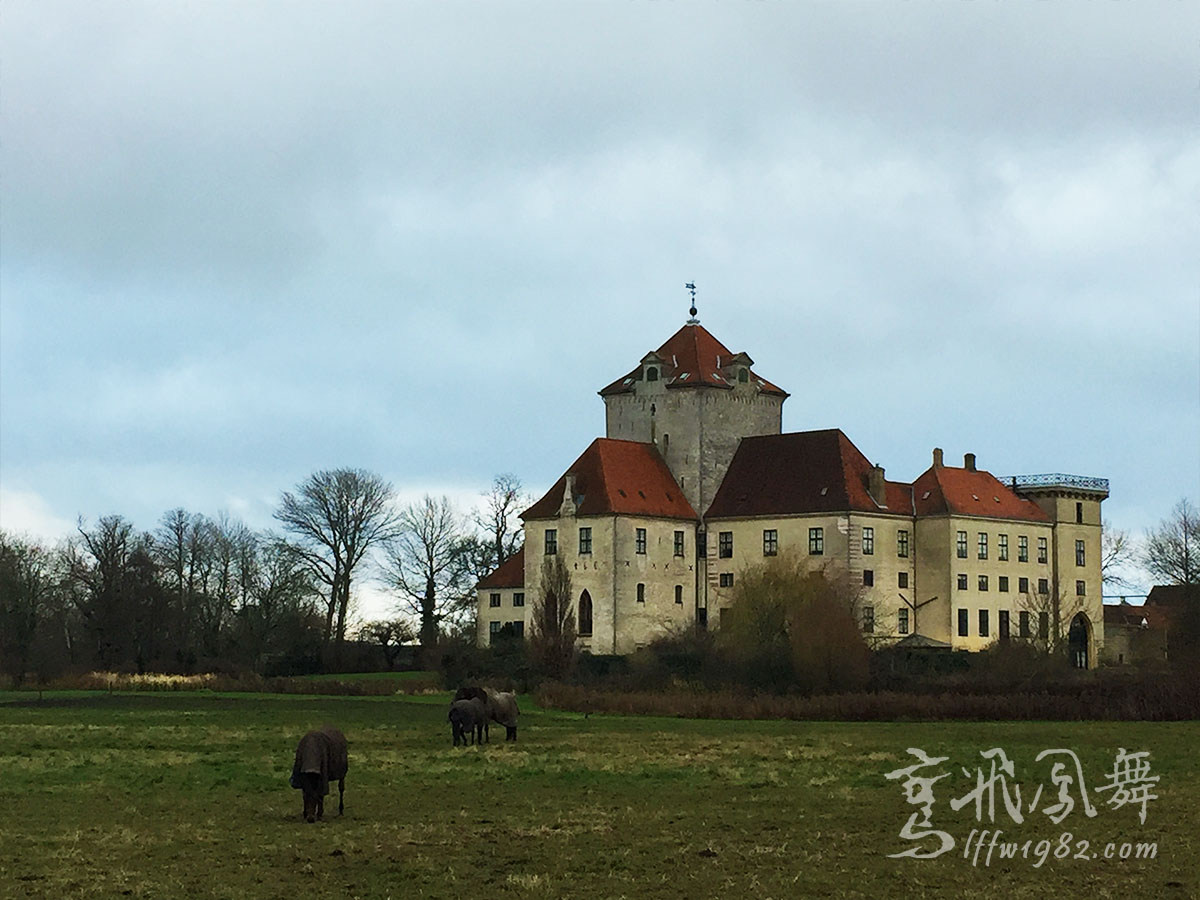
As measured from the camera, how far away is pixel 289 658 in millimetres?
91812

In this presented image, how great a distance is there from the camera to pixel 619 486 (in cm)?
8819

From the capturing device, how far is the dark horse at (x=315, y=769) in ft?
75.7

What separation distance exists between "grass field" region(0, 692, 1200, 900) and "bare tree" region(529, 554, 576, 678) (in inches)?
1545

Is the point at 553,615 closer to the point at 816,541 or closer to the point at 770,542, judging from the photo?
the point at 770,542

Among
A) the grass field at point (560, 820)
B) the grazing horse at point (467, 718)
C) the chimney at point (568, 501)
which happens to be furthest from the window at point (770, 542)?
the grazing horse at point (467, 718)

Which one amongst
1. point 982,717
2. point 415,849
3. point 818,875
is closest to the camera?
point 818,875

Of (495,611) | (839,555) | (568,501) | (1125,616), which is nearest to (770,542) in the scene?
(839,555)

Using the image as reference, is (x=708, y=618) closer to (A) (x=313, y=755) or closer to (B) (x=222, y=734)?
(B) (x=222, y=734)

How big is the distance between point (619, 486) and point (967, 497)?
16.2m

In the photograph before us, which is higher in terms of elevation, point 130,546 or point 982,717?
point 130,546

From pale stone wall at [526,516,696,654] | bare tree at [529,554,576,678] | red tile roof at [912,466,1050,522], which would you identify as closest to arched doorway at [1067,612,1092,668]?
red tile roof at [912,466,1050,522]

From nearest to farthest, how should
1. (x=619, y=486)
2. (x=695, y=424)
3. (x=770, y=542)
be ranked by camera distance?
(x=619, y=486), (x=770, y=542), (x=695, y=424)

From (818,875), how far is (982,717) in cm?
2922

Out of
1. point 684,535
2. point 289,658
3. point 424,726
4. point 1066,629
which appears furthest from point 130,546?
point 424,726
